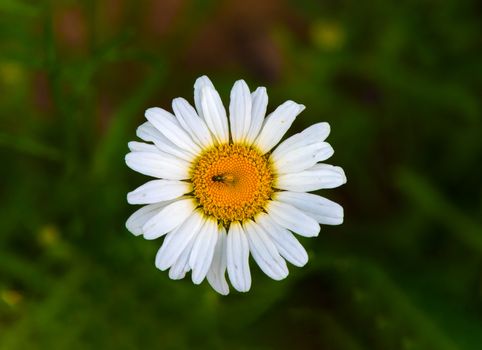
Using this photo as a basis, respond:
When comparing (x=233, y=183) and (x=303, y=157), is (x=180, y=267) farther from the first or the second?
(x=303, y=157)

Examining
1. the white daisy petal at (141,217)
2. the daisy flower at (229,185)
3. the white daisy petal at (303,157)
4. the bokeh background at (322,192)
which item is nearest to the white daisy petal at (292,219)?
the daisy flower at (229,185)

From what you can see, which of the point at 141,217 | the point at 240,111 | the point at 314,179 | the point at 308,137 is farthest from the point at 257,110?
the point at 141,217

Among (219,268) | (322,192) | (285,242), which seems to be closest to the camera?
(285,242)

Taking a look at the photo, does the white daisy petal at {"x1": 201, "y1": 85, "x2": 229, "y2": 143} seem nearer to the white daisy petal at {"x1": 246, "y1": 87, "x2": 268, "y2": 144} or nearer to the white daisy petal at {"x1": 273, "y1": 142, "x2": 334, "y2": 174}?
the white daisy petal at {"x1": 246, "y1": 87, "x2": 268, "y2": 144}
